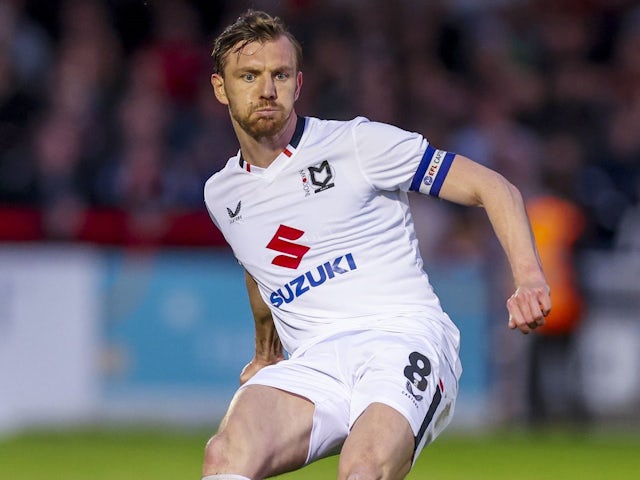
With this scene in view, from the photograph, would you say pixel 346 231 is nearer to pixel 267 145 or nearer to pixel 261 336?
pixel 267 145

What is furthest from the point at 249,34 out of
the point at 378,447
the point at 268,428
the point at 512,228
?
the point at 378,447

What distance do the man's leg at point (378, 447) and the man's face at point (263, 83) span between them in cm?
122

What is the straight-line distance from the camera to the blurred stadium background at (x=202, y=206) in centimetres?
1255

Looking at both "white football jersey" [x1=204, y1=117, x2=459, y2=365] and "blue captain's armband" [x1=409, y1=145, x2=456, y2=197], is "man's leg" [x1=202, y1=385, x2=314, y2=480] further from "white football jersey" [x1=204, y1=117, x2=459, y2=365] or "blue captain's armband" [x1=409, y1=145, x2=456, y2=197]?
"blue captain's armband" [x1=409, y1=145, x2=456, y2=197]

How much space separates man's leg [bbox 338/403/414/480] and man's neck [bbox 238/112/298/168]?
46.0 inches

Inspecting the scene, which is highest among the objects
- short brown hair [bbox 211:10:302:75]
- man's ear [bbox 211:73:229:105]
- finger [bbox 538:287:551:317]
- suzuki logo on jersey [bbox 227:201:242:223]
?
short brown hair [bbox 211:10:302:75]

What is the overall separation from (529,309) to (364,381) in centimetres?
75

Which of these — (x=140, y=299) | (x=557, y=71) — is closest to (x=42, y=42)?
(x=140, y=299)

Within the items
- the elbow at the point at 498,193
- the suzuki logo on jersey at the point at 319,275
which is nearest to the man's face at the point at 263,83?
the suzuki logo on jersey at the point at 319,275

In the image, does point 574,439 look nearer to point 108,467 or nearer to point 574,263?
point 574,263

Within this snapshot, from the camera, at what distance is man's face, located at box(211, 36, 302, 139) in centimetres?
573

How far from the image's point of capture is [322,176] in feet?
19.1

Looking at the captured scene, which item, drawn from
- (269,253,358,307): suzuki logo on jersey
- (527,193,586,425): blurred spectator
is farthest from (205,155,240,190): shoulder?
(527,193,586,425): blurred spectator

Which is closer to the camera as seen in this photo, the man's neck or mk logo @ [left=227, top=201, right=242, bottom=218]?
the man's neck
